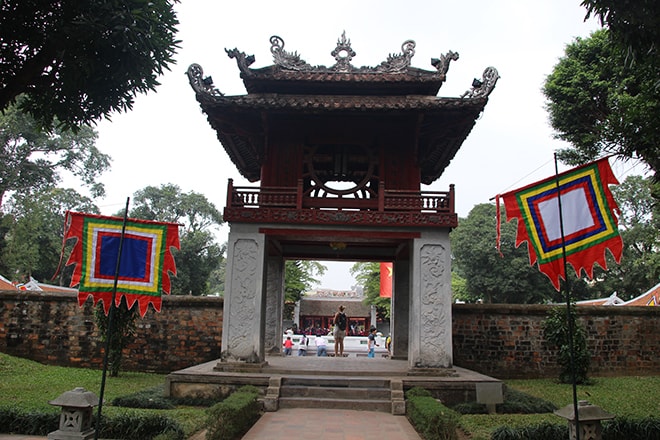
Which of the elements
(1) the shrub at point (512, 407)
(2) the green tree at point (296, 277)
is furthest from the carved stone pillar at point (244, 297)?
(2) the green tree at point (296, 277)

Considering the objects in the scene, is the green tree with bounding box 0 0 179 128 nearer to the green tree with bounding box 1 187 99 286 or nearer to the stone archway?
the stone archway

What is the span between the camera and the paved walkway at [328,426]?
669cm

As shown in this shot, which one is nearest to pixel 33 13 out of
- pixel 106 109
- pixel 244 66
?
pixel 106 109

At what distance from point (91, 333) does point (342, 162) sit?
29.7 feet

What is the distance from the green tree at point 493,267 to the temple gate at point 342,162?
24.0 m

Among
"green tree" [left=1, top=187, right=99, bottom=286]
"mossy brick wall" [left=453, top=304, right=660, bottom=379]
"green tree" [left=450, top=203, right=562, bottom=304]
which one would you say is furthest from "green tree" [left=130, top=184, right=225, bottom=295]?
"mossy brick wall" [left=453, top=304, right=660, bottom=379]

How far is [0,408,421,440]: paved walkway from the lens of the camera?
669 cm

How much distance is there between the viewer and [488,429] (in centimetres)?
718

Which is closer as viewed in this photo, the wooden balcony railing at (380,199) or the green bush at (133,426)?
the green bush at (133,426)

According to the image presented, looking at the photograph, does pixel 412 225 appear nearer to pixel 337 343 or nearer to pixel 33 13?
pixel 337 343

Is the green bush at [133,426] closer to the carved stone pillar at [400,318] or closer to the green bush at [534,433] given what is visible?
the green bush at [534,433]

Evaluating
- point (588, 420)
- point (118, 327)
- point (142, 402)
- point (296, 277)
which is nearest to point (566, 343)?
point (588, 420)

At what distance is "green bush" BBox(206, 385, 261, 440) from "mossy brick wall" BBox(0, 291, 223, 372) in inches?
264

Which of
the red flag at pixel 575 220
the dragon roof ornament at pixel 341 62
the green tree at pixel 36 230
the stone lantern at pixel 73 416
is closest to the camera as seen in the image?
the stone lantern at pixel 73 416
